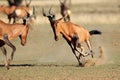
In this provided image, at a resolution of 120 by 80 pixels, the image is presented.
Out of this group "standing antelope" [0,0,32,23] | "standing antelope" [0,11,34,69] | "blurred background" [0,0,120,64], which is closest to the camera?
"standing antelope" [0,11,34,69]

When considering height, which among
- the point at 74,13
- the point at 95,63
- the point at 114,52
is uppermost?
the point at 95,63

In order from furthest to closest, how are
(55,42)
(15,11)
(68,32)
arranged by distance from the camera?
(15,11)
(55,42)
(68,32)

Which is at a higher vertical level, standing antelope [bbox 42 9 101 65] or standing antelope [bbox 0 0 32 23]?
standing antelope [bbox 42 9 101 65]

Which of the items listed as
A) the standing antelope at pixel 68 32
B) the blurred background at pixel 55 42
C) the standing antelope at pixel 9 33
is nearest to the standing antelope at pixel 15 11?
the blurred background at pixel 55 42

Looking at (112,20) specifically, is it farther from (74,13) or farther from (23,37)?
(23,37)

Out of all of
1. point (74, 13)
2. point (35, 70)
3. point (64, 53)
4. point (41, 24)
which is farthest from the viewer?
point (74, 13)

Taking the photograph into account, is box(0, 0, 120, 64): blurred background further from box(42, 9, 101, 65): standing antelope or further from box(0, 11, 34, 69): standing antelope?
box(0, 11, 34, 69): standing antelope

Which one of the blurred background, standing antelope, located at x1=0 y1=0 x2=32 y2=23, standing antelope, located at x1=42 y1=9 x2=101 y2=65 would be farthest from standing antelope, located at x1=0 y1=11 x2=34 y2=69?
standing antelope, located at x1=0 y1=0 x2=32 y2=23

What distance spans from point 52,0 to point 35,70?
165 ft

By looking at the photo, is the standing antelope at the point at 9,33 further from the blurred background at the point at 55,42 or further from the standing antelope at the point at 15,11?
the standing antelope at the point at 15,11

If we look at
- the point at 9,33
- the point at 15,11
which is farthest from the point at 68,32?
the point at 15,11

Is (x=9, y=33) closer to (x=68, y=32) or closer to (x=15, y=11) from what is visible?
→ (x=68, y=32)

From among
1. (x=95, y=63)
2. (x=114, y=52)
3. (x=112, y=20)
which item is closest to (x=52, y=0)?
(x=112, y=20)

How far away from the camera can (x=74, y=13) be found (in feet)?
150
